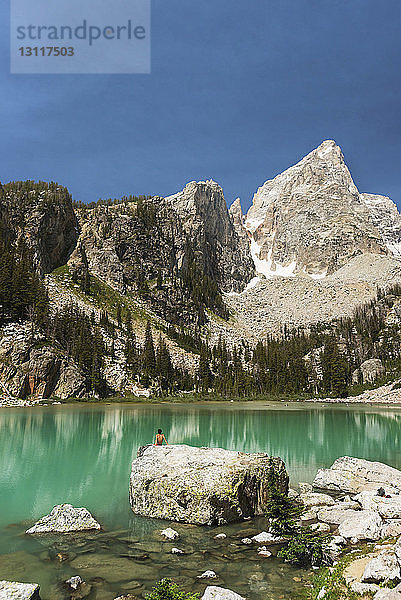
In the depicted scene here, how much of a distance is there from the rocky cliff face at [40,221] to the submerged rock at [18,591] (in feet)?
512

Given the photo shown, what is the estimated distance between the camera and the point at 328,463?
89.9 ft

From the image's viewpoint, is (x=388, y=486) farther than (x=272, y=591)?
Yes

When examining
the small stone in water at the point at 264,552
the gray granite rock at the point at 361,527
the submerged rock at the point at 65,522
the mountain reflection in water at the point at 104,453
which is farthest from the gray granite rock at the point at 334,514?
the submerged rock at the point at 65,522

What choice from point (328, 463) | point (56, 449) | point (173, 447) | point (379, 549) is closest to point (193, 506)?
point (173, 447)

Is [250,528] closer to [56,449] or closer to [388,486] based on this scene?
[388,486]

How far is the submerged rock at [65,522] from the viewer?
1409 centimetres

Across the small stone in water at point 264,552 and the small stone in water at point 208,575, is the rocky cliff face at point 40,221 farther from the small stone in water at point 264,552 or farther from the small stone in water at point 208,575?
the small stone in water at point 208,575

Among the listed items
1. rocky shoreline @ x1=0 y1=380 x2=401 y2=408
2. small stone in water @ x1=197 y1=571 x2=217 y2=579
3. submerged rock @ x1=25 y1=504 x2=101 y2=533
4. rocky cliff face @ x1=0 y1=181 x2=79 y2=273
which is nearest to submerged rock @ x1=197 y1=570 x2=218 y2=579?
small stone in water @ x1=197 y1=571 x2=217 y2=579

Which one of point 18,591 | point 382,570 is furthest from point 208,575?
point 18,591

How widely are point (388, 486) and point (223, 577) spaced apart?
506 inches

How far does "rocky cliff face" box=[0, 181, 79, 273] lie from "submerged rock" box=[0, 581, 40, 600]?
15595 cm

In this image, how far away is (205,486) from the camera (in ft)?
51.3

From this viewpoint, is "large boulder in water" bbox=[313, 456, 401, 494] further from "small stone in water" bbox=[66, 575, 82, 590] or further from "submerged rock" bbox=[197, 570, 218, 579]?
"small stone in water" bbox=[66, 575, 82, 590]

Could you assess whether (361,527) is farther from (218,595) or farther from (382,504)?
(218,595)
